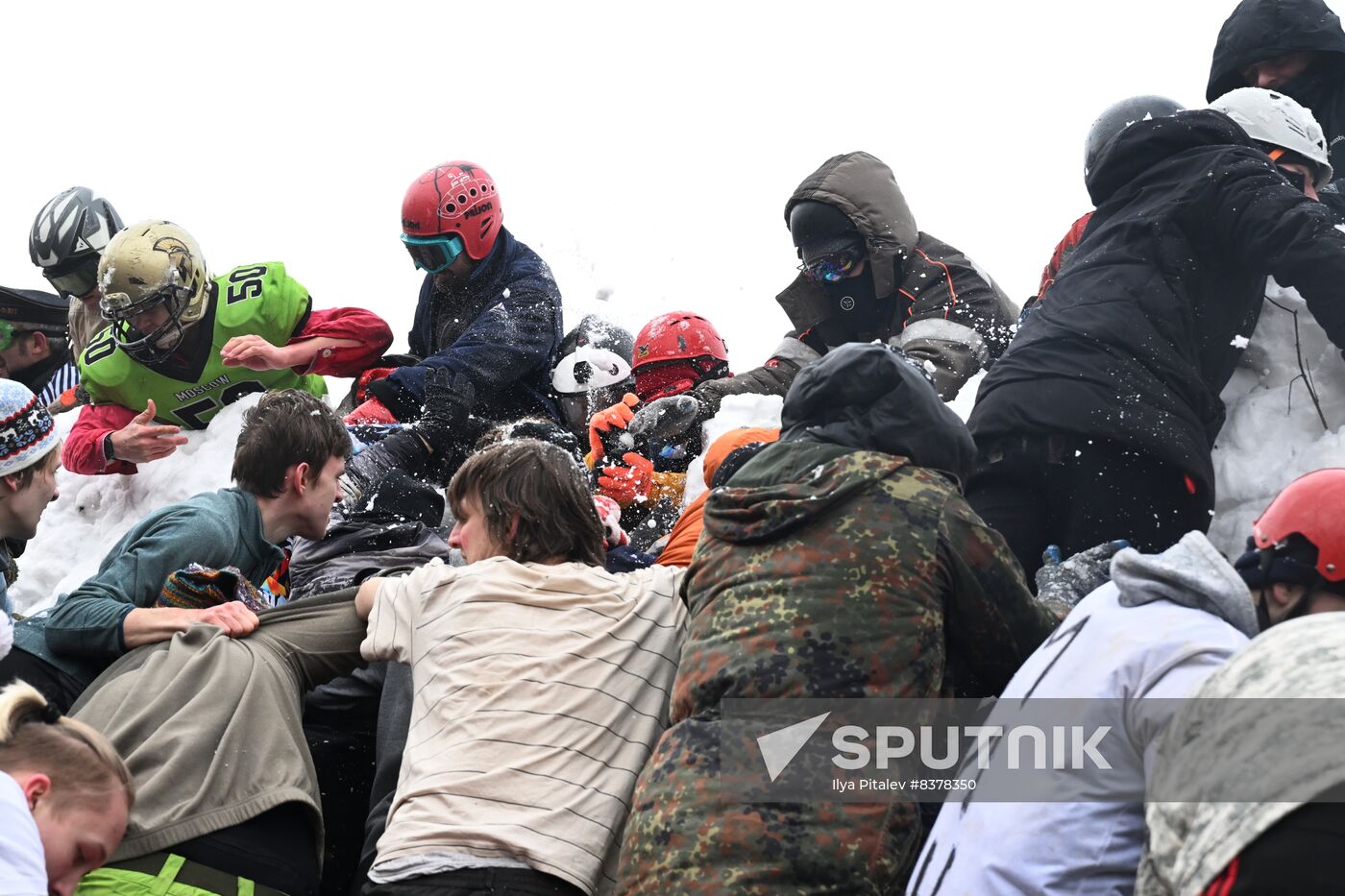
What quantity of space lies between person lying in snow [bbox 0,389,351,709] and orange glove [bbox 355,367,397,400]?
2.30 m

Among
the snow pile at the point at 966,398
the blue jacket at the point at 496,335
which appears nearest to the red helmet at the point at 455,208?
the blue jacket at the point at 496,335

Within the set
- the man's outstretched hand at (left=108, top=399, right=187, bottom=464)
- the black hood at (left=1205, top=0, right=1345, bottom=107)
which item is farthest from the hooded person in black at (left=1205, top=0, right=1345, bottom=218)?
the man's outstretched hand at (left=108, top=399, right=187, bottom=464)

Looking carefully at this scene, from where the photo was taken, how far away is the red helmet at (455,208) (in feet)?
22.6

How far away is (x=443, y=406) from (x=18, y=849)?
419 cm

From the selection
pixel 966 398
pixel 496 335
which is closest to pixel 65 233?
pixel 496 335

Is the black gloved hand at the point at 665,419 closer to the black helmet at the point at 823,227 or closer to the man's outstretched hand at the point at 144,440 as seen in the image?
the black helmet at the point at 823,227

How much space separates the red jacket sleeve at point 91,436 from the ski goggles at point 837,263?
3579 millimetres

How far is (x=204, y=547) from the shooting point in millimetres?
4043

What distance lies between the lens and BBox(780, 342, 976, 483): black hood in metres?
3.16

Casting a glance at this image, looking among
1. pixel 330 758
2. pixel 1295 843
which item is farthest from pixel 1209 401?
pixel 330 758

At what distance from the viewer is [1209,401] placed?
4.16 meters

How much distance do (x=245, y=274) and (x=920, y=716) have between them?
5139 mm

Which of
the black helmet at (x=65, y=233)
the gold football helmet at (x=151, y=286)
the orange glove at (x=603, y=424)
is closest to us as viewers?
the orange glove at (x=603, y=424)

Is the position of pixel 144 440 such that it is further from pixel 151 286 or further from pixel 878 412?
pixel 878 412
